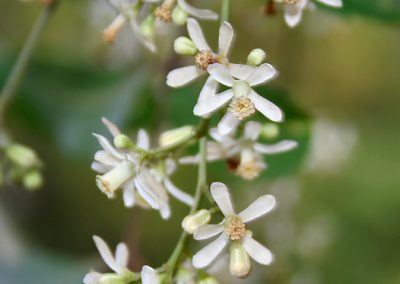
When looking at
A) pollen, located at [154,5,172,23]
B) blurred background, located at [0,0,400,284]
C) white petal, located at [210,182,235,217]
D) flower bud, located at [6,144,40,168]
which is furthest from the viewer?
blurred background, located at [0,0,400,284]

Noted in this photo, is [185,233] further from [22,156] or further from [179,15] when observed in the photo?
[22,156]

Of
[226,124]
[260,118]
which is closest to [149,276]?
[226,124]

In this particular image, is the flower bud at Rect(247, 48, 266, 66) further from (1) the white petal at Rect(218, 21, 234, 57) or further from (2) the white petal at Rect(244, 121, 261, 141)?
(2) the white petal at Rect(244, 121, 261, 141)

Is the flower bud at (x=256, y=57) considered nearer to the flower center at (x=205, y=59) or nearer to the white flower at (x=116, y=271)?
the flower center at (x=205, y=59)

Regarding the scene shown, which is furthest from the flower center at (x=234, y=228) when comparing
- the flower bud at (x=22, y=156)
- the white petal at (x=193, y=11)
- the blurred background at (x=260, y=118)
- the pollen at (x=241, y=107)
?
the blurred background at (x=260, y=118)

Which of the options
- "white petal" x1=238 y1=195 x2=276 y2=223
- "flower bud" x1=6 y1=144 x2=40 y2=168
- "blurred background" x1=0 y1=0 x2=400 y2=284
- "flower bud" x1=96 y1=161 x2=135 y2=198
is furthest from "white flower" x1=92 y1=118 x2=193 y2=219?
"blurred background" x1=0 y1=0 x2=400 y2=284

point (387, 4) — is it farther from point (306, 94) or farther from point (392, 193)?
point (392, 193)

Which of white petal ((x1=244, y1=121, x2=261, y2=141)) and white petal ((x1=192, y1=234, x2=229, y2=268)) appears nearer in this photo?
white petal ((x1=192, y1=234, x2=229, y2=268))
